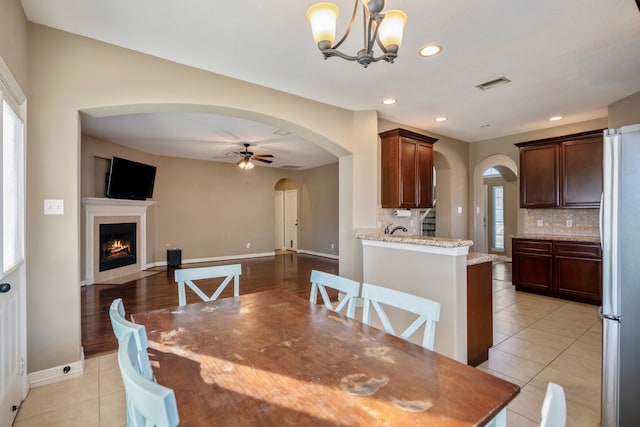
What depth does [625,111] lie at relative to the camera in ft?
12.4

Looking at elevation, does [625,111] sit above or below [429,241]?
above

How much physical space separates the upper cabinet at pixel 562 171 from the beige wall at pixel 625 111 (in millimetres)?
353

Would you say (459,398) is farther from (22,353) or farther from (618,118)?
(618,118)

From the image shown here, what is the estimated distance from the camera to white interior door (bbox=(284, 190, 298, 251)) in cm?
1004

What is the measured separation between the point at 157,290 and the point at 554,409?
18.2ft

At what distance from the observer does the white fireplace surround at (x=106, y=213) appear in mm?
5422

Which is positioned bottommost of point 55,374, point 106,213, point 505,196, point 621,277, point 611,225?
point 55,374

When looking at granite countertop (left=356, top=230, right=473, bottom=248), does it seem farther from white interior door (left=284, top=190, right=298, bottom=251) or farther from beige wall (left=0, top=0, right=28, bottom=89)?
white interior door (left=284, top=190, right=298, bottom=251)

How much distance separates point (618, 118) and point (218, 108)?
493cm

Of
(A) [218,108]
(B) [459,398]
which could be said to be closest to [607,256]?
(B) [459,398]

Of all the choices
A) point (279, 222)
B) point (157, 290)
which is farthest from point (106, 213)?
point (279, 222)

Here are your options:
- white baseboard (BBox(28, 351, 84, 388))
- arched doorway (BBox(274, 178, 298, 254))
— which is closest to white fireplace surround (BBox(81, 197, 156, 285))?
white baseboard (BBox(28, 351, 84, 388))

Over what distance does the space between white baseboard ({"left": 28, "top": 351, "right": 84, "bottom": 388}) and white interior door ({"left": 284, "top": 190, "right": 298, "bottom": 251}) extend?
7.54 metres

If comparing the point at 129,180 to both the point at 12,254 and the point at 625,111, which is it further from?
the point at 625,111
